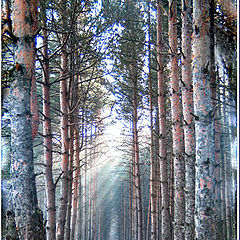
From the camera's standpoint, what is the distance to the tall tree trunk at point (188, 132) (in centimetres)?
404

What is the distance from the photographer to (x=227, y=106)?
2.43 m

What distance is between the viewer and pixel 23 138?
8.48 feet

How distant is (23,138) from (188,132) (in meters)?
2.63

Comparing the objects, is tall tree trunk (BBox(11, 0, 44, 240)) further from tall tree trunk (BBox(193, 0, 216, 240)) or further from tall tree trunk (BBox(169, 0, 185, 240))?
tall tree trunk (BBox(169, 0, 185, 240))

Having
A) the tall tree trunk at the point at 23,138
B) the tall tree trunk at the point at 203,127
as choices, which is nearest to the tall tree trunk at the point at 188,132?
the tall tree trunk at the point at 203,127

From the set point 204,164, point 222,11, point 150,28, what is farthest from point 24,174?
point 150,28

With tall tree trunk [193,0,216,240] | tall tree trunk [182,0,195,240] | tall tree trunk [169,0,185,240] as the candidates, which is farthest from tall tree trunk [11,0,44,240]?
tall tree trunk [169,0,185,240]

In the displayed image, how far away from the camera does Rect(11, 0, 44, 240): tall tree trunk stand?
2496mm

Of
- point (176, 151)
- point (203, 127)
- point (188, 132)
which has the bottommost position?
point (176, 151)

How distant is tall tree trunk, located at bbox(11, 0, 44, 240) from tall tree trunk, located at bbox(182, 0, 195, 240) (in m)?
2.34

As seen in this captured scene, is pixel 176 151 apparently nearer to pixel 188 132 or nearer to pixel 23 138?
pixel 188 132

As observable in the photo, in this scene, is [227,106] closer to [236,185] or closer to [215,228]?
[236,185]

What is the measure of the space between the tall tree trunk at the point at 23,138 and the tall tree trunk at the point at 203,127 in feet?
5.56

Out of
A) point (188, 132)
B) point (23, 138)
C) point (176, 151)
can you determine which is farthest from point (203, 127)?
point (176, 151)
